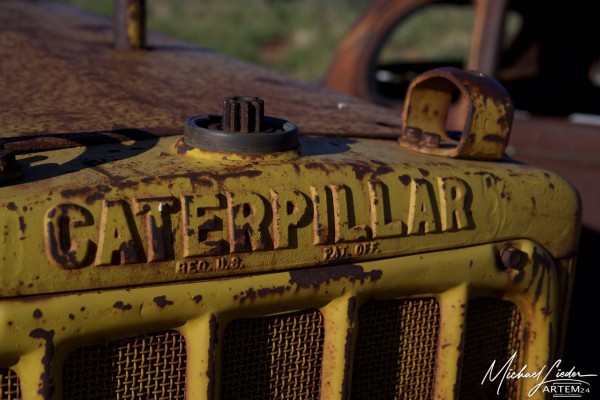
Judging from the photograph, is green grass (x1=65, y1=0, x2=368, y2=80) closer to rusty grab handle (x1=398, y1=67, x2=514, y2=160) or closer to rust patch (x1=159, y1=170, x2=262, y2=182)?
rusty grab handle (x1=398, y1=67, x2=514, y2=160)

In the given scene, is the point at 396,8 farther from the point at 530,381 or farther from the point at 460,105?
the point at 530,381

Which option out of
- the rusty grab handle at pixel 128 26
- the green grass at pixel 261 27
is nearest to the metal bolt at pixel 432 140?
the rusty grab handle at pixel 128 26

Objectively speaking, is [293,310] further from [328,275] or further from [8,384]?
[8,384]

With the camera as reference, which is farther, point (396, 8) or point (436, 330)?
point (396, 8)

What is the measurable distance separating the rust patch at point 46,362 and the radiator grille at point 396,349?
1.91 ft

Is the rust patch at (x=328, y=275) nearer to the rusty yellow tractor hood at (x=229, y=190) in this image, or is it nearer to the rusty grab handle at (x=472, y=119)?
the rusty yellow tractor hood at (x=229, y=190)

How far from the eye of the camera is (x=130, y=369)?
1312 millimetres

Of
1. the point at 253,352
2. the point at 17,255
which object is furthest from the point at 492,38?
the point at 17,255

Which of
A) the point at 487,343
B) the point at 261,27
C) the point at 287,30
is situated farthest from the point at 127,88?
the point at 287,30

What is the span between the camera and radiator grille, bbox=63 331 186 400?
1.28 meters

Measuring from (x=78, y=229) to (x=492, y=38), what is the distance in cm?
262

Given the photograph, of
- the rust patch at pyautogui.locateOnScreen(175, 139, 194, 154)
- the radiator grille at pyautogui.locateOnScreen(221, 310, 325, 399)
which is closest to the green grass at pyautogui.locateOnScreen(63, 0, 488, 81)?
the rust patch at pyautogui.locateOnScreen(175, 139, 194, 154)

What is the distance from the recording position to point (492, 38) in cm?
342

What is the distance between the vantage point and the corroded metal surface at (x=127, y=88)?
5.64 feet
